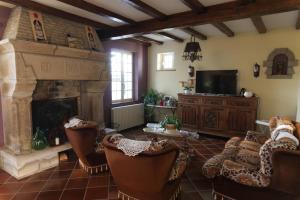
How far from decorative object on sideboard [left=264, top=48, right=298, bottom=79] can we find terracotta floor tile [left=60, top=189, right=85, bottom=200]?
4.76 m

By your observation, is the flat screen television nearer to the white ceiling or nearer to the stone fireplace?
the white ceiling

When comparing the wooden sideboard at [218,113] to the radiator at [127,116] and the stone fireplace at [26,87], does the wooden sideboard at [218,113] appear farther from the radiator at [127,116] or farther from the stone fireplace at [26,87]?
the stone fireplace at [26,87]

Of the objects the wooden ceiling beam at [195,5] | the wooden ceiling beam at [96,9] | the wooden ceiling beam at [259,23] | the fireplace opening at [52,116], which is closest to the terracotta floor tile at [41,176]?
the fireplace opening at [52,116]

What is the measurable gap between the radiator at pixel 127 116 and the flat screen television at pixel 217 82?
1.90m

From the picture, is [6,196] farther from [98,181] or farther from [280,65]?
[280,65]

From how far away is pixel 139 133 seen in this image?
222 inches

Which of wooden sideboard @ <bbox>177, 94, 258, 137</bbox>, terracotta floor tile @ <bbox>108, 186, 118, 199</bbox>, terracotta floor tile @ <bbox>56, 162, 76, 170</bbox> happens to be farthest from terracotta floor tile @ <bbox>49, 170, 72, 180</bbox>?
wooden sideboard @ <bbox>177, 94, 258, 137</bbox>

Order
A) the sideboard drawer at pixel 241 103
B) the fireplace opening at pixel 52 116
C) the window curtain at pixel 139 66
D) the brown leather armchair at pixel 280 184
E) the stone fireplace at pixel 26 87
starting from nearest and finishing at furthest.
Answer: the brown leather armchair at pixel 280 184 < the stone fireplace at pixel 26 87 < the fireplace opening at pixel 52 116 < the sideboard drawer at pixel 241 103 < the window curtain at pixel 139 66

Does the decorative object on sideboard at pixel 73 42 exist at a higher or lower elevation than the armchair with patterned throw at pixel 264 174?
higher

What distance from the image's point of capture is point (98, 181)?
3.03 meters

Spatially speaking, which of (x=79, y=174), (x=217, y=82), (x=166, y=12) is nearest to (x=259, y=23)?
(x=217, y=82)

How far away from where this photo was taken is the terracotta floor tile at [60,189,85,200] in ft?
8.55

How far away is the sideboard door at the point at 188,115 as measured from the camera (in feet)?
17.9

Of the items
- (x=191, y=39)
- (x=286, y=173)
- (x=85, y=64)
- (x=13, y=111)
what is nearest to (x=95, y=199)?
(x=13, y=111)
